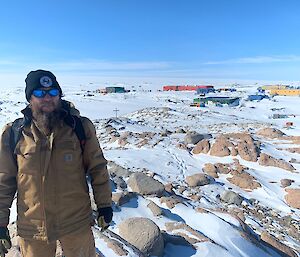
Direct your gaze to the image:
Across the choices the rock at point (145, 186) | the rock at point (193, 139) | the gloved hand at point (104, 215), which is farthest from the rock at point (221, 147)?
the gloved hand at point (104, 215)

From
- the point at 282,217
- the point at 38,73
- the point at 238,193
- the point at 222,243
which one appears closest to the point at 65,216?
the point at 38,73

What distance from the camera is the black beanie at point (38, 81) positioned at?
262cm

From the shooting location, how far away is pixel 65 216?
104 inches

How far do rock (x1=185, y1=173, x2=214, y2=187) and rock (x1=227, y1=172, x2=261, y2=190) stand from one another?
853mm

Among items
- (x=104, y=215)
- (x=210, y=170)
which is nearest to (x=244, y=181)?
(x=210, y=170)

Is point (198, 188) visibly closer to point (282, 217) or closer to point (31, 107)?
point (282, 217)

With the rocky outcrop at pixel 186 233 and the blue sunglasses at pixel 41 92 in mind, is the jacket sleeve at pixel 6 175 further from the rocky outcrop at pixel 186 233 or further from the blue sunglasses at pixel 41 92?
the rocky outcrop at pixel 186 233

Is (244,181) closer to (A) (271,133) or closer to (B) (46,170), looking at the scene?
(A) (271,133)

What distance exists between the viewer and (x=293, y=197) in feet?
35.1

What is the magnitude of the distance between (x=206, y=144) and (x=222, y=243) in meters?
9.33

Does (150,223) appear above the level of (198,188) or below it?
above

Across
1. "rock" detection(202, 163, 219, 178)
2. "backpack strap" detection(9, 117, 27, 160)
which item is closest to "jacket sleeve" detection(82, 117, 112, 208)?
"backpack strap" detection(9, 117, 27, 160)

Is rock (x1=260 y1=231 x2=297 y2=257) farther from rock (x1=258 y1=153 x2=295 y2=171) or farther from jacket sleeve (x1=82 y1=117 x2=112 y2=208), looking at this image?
rock (x1=258 y1=153 x2=295 y2=171)

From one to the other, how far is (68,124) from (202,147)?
41.0ft
